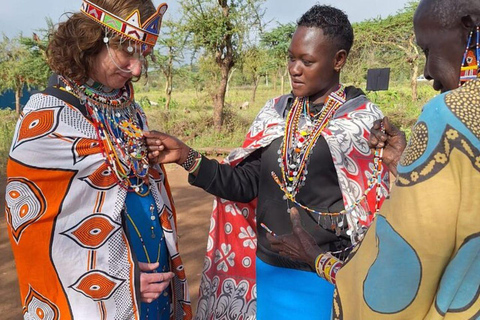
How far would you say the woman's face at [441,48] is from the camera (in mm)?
935

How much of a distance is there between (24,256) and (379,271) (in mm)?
1326

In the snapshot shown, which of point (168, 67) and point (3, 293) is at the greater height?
point (168, 67)

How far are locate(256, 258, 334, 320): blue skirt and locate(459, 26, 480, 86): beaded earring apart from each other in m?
1.28

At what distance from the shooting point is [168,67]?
605 inches

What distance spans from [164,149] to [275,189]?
57 centimetres

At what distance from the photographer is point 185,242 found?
5004 millimetres

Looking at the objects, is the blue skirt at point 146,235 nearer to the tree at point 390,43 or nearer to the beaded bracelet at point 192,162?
the beaded bracelet at point 192,162

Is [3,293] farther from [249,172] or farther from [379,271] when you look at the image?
[379,271]

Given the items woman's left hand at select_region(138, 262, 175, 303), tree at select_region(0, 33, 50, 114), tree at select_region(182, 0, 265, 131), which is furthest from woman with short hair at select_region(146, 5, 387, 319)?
tree at select_region(0, 33, 50, 114)

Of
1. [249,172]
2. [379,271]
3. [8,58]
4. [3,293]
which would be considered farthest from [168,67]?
[379,271]

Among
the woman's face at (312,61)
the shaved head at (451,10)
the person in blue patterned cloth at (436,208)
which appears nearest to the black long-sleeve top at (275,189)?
the woman's face at (312,61)

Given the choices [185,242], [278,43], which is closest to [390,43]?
[278,43]

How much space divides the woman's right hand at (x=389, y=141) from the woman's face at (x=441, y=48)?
684 millimetres

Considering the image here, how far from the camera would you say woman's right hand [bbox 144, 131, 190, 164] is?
6.47 ft
